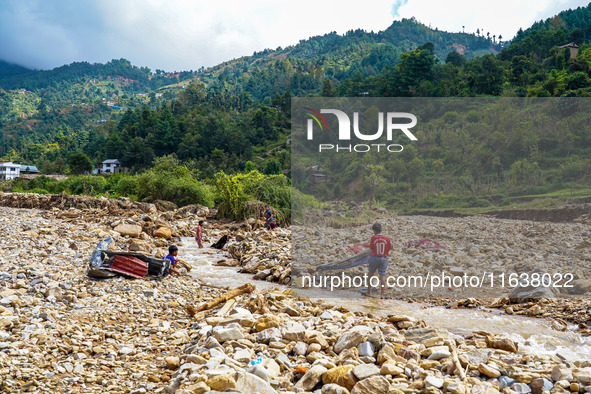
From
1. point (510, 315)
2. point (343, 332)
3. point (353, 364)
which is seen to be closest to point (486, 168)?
point (510, 315)

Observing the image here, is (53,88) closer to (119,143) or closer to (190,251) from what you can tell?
(119,143)

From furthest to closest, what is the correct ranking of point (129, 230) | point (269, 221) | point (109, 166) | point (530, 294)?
point (109, 166) → point (269, 221) → point (129, 230) → point (530, 294)

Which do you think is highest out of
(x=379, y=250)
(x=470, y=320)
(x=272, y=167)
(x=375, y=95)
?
(x=375, y=95)

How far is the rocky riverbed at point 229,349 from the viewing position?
352 centimetres

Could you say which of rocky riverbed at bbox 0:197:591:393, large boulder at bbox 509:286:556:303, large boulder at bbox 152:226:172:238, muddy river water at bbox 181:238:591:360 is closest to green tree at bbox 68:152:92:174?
large boulder at bbox 152:226:172:238

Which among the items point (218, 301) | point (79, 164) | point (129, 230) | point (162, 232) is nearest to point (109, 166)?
point (79, 164)

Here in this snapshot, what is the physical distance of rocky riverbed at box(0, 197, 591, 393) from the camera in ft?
11.6

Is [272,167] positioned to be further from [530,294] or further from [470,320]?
[470,320]

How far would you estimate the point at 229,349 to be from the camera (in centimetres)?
415

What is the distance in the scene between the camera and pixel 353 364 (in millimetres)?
3820

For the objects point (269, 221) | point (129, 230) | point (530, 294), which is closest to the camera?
point (530, 294)

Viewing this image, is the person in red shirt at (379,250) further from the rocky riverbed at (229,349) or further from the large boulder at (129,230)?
the large boulder at (129,230)

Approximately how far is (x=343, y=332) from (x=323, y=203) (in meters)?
5.74

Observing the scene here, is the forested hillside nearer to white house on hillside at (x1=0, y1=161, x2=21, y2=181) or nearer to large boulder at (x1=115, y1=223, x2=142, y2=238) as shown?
white house on hillside at (x1=0, y1=161, x2=21, y2=181)
